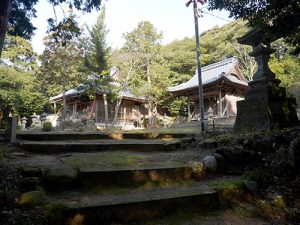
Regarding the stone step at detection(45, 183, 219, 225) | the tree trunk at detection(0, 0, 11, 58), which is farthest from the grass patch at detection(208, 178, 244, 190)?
the tree trunk at detection(0, 0, 11, 58)

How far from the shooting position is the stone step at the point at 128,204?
7.98 ft

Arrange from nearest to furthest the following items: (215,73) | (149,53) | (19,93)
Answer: (215,73)
(149,53)
(19,93)

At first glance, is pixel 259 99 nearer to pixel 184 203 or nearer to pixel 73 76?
pixel 184 203

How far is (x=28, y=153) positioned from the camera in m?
4.54

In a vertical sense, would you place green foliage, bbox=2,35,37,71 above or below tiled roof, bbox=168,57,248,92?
above

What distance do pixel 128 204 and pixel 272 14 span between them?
4316mm

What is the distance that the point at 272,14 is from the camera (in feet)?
14.5

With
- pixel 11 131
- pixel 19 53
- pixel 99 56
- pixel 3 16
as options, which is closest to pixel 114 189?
pixel 3 16

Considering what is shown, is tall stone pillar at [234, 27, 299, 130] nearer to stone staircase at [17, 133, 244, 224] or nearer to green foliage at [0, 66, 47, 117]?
stone staircase at [17, 133, 244, 224]

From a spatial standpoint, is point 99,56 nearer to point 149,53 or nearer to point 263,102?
point 149,53

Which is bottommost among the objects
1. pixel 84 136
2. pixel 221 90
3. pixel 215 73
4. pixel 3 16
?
pixel 84 136

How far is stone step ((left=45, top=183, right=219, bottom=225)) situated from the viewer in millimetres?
2431

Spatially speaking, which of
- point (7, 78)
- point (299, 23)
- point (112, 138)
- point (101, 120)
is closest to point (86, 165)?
point (112, 138)

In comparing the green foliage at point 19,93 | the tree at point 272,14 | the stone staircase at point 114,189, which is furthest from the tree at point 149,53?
the stone staircase at point 114,189
